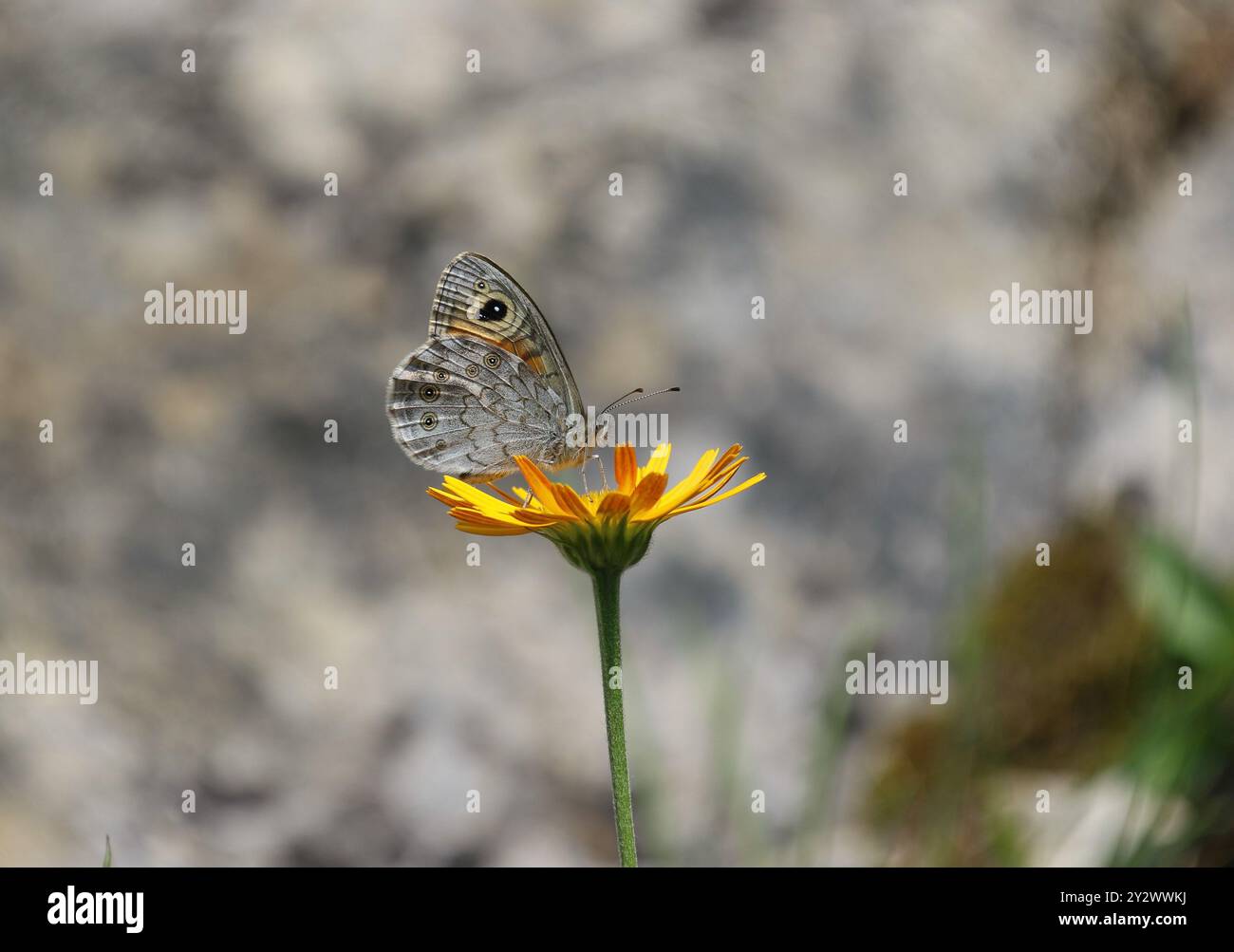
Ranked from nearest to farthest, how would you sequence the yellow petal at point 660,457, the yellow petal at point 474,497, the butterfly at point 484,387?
the yellow petal at point 474,497, the yellow petal at point 660,457, the butterfly at point 484,387

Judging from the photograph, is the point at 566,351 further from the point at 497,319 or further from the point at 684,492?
the point at 684,492

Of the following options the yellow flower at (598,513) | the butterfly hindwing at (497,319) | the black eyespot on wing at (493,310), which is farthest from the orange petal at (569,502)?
the black eyespot on wing at (493,310)

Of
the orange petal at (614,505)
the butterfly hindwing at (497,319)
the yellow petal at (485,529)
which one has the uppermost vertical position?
the butterfly hindwing at (497,319)

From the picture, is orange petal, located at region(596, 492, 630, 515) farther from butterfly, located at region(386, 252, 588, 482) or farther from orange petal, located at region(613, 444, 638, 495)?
butterfly, located at region(386, 252, 588, 482)

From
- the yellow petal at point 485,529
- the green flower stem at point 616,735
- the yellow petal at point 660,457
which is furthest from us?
the yellow petal at point 660,457

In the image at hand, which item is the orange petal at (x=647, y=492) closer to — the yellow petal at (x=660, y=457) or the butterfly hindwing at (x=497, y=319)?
the yellow petal at (x=660, y=457)

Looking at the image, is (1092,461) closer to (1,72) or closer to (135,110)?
(135,110)
